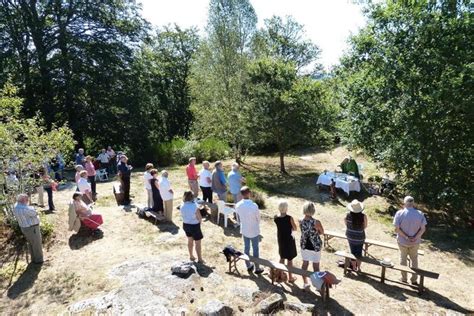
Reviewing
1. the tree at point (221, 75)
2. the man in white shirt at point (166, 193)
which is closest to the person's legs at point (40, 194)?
the man in white shirt at point (166, 193)

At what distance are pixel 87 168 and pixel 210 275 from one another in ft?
23.9

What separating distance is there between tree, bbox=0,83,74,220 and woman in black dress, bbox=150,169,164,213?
255 cm

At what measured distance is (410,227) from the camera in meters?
7.43

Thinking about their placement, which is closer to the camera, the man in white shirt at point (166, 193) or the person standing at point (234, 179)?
the man in white shirt at point (166, 193)

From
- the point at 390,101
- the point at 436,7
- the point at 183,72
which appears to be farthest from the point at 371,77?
the point at 183,72

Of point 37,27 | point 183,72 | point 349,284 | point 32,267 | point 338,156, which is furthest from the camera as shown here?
point 183,72

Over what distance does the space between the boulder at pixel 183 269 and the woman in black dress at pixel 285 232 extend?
1745 mm

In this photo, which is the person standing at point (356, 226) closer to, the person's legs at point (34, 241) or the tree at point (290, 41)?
the person's legs at point (34, 241)

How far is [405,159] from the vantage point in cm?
1272

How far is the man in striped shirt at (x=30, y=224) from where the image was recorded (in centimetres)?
817

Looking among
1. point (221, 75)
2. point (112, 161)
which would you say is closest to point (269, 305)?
point (112, 161)

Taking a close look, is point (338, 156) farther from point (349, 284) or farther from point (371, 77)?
point (349, 284)

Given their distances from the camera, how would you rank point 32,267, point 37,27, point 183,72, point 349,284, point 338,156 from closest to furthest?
point 349,284 → point 32,267 → point 37,27 → point 338,156 → point 183,72

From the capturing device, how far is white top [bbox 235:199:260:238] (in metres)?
7.41
